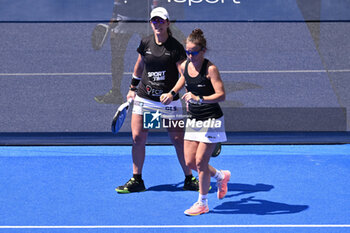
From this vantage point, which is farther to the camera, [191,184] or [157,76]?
[191,184]

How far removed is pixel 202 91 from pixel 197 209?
1.18 m

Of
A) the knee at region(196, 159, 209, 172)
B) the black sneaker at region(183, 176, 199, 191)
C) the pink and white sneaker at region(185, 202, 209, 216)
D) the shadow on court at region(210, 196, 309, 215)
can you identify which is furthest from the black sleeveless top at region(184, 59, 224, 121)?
the black sneaker at region(183, 176, 199, 191)

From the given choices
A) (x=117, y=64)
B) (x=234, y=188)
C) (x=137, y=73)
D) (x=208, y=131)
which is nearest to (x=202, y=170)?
(x=208, y=131)

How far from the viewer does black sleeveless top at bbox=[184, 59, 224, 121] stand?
19.2 ft

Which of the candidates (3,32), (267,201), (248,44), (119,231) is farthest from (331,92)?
(3,32)

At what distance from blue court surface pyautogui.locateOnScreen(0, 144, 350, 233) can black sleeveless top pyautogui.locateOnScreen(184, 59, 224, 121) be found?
1006 millimetres

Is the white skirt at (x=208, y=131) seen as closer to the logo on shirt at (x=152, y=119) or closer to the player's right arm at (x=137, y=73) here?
the logo on shirt at (x=152, y=119)

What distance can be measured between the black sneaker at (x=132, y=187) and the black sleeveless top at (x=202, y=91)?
4.12ft

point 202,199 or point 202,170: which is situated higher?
point 202,170

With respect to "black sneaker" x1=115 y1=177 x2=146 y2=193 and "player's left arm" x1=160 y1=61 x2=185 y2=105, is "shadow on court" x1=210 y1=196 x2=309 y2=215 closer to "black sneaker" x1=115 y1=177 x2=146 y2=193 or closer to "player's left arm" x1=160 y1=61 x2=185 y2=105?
"black sneaker" x1=115 y1=177 x2=146 y2=193

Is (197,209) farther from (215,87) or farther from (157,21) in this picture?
(157,21)

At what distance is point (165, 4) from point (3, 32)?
540 inches

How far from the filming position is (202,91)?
231 inches

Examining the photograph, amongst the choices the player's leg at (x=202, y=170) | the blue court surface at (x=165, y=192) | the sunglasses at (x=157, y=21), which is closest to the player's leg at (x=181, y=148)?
the blue court surface at (x=165, y=192)
